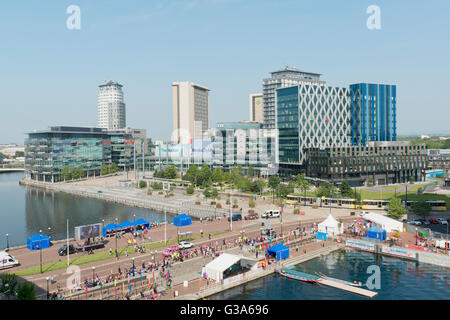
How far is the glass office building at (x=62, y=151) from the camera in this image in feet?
520

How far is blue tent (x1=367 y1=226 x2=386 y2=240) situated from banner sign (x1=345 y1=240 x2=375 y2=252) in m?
2.52

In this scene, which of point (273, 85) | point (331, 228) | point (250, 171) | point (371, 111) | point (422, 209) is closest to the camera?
point (331, 228)

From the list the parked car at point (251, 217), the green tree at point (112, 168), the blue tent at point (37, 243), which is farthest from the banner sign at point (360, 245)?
the green tree at point (112, 168)

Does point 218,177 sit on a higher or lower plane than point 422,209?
higher

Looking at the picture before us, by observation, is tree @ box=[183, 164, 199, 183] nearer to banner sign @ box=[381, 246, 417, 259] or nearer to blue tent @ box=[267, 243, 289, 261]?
blue tent @ box=[267, 243, 289, 261]

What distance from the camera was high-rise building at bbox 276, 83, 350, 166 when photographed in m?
138

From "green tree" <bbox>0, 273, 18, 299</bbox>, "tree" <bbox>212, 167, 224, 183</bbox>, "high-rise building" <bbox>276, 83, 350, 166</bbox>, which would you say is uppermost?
"high-rise building" <bbox>276, 83, 350, 166</bbox>

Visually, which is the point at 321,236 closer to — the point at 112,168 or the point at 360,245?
the point at 360,245

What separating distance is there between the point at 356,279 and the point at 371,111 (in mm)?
119523

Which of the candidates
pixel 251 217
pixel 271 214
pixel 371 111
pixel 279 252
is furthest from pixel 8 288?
pixel 371 111

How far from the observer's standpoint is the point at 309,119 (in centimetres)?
14012

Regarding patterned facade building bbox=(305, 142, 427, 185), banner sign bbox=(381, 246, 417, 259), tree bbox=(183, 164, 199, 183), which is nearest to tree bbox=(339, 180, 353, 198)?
patterned facade building bbox=(305, 142, 427, 185)
